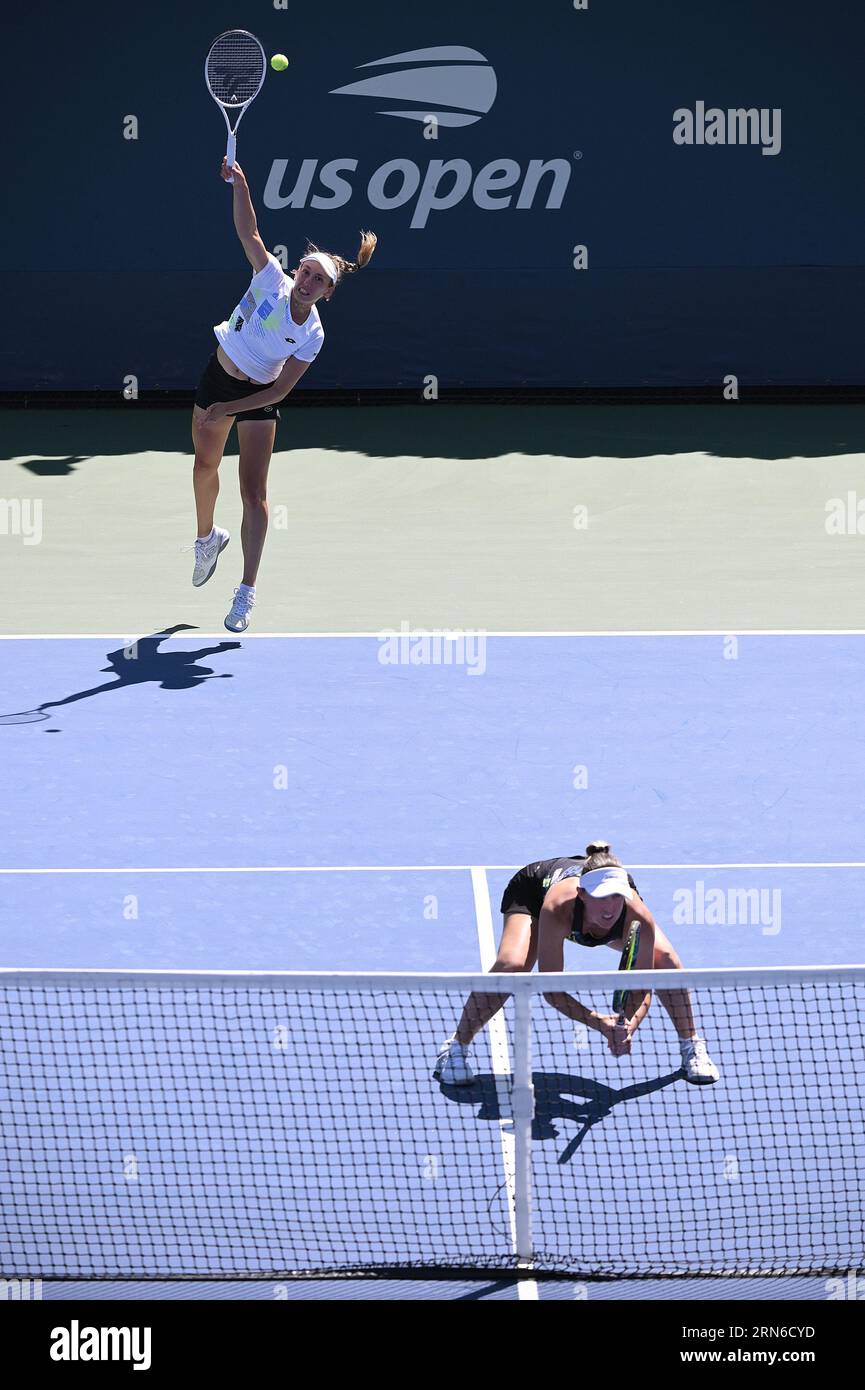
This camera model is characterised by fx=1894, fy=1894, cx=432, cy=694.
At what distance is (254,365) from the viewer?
36.0ft

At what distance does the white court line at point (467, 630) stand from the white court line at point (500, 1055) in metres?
3.77

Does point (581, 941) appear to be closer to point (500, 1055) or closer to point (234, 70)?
point (500, 1055)

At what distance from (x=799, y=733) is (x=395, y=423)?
29.9 ft

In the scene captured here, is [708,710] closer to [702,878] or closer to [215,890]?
[702,878]

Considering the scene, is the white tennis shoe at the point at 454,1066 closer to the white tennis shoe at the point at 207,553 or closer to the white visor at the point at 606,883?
the white visor at the point at 606,883

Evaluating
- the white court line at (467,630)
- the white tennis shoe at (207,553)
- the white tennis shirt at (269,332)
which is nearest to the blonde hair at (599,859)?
the white tennis shirt at (269,332)

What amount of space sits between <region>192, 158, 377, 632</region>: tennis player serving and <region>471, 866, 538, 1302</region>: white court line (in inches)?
150

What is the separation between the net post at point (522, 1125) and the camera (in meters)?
5.39

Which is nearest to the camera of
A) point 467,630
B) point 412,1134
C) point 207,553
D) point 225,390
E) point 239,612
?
point 412,1134

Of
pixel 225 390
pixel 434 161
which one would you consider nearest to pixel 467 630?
pixel 225 390

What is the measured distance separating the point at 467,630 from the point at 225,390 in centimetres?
218

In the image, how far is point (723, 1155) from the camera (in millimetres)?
5902

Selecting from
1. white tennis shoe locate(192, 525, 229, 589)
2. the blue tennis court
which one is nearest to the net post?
the blue tennis court

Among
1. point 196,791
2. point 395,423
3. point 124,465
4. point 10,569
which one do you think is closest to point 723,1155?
point 196,791
